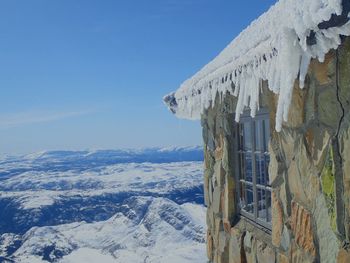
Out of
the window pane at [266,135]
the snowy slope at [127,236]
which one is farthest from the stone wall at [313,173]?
the snowy slope at [127,236]

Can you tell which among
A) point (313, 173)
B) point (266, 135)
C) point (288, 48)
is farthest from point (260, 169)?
point (288, 48)

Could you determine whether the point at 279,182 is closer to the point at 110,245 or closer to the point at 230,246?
the point at 230,246

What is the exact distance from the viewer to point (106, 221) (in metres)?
90.6

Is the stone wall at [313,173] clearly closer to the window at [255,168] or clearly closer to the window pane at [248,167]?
the window at [255,168]

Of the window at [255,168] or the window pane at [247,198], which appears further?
the window pane at [247,198]

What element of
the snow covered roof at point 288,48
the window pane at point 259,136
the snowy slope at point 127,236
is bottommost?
the snowy slope at point 127,236

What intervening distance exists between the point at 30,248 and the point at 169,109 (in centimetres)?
7289

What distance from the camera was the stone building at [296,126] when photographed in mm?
2203

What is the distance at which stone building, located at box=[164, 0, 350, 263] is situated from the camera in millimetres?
2203

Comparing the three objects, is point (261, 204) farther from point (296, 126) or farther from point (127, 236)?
point (127, 236)

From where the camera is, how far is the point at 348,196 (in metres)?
2.46

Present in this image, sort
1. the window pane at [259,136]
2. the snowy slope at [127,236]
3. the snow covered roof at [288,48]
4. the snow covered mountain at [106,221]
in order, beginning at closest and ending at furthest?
the snow covered roof at [288,48] → the window pane at [259,136] → the snowy slope at [127,236] → the snow covered mountain at [106,221]

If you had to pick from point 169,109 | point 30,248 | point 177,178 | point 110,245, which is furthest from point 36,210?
point 169,109

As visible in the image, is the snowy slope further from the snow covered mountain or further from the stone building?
the stone building
